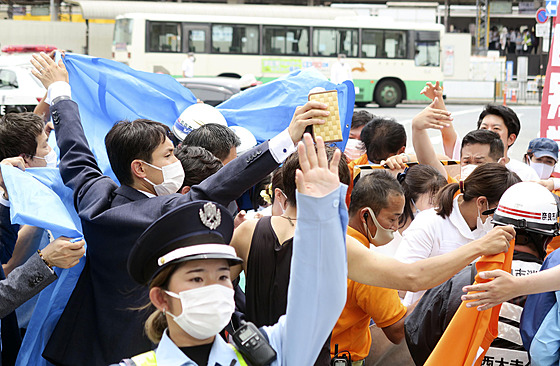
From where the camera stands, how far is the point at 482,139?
4.96 m

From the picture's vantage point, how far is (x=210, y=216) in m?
2.08

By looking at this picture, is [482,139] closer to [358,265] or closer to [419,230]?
[419,230]

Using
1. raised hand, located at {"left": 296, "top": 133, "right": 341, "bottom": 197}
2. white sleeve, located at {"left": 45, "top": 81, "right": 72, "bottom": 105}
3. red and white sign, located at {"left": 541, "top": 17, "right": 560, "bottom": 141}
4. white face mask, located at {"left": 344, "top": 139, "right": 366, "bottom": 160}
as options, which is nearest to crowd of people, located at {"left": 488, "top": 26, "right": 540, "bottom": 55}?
red and white sign, located at {"left": 541, "top": 17, "right": 560, "bottom": 141}

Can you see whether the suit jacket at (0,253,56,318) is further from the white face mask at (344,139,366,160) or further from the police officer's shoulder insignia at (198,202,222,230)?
the white face mask at (344,139,366,160)

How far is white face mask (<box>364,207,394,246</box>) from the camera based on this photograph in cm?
333

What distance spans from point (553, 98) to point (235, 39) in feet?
64.1

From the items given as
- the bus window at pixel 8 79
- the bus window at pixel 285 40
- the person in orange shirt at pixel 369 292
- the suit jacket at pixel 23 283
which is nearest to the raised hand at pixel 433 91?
the person in orange shirt at pixel 369 292

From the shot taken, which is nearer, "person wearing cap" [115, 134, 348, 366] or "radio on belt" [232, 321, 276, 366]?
"person wearing cap" [115, 134, 348, 366]

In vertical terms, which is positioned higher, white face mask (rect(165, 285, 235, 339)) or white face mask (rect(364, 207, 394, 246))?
white face mask (rect(165, 285, 235, 339))

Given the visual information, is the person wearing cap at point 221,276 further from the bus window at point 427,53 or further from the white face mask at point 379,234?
the bus window at point 427,53

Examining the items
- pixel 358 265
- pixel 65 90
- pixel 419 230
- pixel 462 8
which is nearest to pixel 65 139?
pixel 65 90

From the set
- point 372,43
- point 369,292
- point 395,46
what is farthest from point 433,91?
point 395,46

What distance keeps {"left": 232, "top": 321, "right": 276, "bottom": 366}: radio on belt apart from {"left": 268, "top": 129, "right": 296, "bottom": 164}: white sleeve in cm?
96

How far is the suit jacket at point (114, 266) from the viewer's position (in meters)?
2.86
